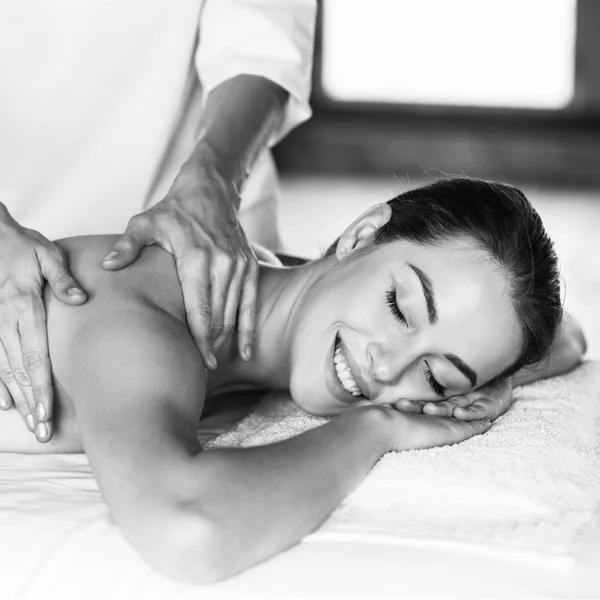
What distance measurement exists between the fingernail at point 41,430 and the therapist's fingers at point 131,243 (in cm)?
25

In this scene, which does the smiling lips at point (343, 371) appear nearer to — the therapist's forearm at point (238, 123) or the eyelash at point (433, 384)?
the eyelash at point (433, 384)

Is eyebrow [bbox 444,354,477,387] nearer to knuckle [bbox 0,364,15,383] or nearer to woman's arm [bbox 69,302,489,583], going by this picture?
woman's arm [bbox 69,302,489,583]

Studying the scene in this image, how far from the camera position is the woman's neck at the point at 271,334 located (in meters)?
1.70

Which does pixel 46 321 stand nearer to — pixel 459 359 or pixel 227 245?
pixel 227 245

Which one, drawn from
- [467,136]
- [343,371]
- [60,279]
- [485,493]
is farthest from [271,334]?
[467,136]

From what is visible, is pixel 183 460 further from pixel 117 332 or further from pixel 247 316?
pixel 247 316

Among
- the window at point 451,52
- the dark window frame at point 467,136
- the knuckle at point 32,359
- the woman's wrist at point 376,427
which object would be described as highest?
the knuckle at point 32,359

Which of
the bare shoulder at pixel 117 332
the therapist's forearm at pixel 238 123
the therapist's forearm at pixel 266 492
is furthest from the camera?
the therapist's forearm at pixel 238 123

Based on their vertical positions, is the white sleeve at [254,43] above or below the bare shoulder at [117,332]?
above

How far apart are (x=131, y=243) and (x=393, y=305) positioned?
416 millimetres

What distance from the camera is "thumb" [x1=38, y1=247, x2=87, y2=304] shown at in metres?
1.41

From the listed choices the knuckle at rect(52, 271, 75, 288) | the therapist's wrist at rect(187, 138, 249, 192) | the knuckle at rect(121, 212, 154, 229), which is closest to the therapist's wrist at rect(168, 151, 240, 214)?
the therapist's wrist at rect(187, 138, 249, 192)

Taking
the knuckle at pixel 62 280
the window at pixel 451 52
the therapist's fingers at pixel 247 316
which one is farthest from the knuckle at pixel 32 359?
the window at pixel 451 52

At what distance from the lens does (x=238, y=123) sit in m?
2.00
